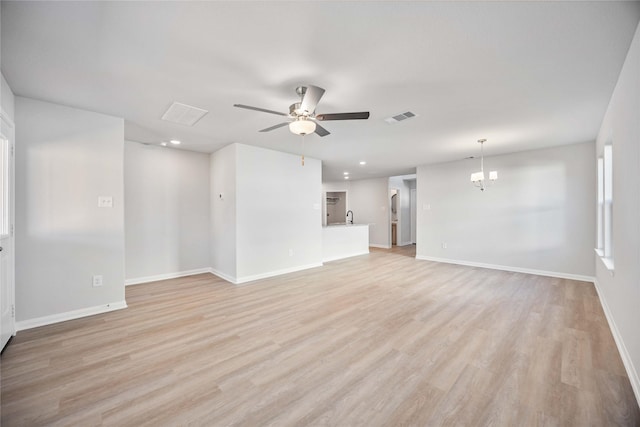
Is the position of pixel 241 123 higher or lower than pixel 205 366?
higher

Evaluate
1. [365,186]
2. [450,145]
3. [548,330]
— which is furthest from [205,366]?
[365,186]

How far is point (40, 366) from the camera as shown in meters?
2.12

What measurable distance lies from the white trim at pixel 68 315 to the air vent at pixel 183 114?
2.50 meters

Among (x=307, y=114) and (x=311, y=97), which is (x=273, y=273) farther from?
(x=311, y=97)

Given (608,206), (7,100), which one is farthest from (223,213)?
(608,206)

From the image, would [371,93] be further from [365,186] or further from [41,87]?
[365,186]

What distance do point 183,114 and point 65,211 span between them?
5.78 ft

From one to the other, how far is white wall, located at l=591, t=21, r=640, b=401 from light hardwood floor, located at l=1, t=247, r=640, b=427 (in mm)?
244

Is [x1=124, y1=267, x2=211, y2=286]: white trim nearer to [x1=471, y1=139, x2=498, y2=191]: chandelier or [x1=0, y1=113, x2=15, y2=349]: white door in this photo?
[x1=0, y1=113, x2=15, y2=349]: white door

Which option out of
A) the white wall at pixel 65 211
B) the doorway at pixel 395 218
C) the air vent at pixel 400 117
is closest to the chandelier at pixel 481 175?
the air vent at pixel 400 117

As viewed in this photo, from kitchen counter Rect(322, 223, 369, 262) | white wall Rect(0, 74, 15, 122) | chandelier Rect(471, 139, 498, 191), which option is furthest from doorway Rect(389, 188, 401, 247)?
white wall Rect(0, 74, 15, 122)

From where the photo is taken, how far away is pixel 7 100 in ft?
8.15

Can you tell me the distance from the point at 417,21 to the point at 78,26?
2.25 metres

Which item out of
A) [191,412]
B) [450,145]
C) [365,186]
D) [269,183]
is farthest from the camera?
[365,186]
